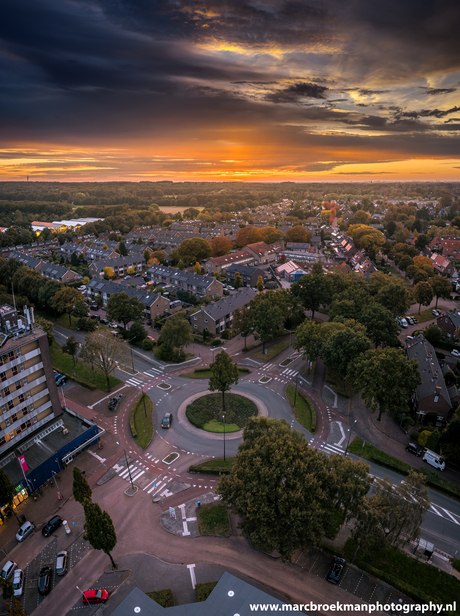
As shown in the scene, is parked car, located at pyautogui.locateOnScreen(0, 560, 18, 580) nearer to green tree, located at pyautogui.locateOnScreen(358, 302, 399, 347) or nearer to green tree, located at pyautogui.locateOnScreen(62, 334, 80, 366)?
green tree, located at pyautogui.locateOnScreen(62, 334, 80, 366)

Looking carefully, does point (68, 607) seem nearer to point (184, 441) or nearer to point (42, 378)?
point (184, 441)

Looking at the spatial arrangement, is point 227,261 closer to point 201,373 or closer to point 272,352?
point 272,352

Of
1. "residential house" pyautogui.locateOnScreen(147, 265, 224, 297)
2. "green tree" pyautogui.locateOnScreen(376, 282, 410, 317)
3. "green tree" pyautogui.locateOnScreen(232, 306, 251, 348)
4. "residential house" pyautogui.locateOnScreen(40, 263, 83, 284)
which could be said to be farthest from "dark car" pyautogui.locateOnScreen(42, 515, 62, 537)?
"residential house" pyautogui.locateOnScreen(40, 263, 83, 284)

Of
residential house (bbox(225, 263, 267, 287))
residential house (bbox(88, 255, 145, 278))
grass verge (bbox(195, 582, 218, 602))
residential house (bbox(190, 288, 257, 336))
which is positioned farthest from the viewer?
residential house (bbox(88, 255, 145, 278))

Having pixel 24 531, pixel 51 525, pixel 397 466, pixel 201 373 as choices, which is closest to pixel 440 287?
pixel 397 466

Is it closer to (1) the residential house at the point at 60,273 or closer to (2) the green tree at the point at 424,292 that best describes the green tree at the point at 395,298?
(2) the green tree at the point at 424,292

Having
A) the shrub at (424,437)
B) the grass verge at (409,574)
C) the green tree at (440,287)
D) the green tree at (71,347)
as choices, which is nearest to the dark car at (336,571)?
the grass verge at (409,574)

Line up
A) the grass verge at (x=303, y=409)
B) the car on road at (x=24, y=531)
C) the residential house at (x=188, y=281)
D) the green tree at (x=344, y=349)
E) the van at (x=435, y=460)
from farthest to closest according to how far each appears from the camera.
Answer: the residential house at (x=188, y=281) < the green tree at (x=344, y=349) < the grass verge at (x=303, y=409) < the van at (x=435, y=460) < the car on road at (x=24, y=531)
